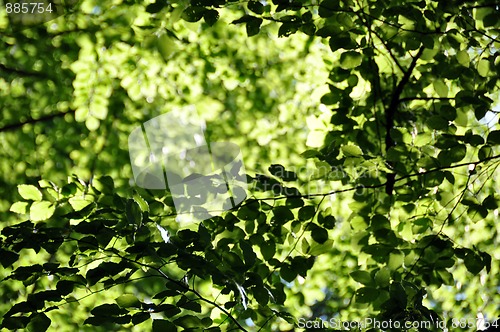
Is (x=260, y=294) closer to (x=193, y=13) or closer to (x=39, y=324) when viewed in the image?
(x=39, y=324)

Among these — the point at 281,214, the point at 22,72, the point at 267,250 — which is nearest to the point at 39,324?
the point at 267,250

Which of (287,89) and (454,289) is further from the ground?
(287,89)

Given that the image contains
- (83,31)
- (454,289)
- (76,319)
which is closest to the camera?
(454,289)

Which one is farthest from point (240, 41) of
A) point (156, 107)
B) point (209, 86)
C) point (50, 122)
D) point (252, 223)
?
point (252, 223)

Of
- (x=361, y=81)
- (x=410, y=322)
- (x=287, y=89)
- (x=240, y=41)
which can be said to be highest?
(x=361, y=81)

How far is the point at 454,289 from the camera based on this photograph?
169 inches

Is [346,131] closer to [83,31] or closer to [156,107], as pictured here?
[83,31]

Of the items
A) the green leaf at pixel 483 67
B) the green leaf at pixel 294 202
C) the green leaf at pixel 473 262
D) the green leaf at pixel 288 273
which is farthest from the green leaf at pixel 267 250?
the green leaf at pixel 483 67

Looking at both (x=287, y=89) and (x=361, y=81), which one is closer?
(x=361, y=81)

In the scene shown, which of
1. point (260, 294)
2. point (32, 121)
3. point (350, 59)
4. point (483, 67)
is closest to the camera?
point (260, 294)

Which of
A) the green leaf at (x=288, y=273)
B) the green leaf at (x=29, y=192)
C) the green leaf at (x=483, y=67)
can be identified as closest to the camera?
the green leaf at (x=29, y=192)

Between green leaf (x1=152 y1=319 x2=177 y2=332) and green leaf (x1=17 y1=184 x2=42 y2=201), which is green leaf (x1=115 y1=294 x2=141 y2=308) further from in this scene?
green leaf (x1=17 y1=184 x2=42 y2=201)

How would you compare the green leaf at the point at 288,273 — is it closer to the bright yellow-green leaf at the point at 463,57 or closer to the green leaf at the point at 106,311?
the green leaf at the point at 106,311

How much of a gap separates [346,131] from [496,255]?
1788 millimetres
